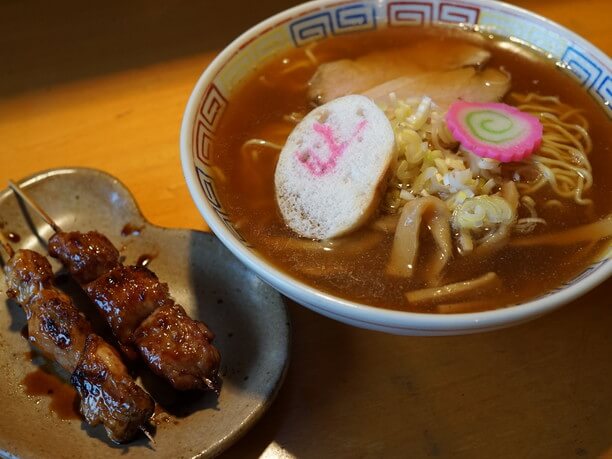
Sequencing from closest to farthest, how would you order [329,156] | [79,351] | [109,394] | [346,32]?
1. [109,394]
2. [79,351]
3. [329,156]
4. [346,32]

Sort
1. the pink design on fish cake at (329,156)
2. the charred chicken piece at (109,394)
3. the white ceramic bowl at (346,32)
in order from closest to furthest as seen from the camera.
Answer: the white ceramic bowl at (346,32), the charred chicken piece at (109,394), the pink design on fish cake at (329,156)

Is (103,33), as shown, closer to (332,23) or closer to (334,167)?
(332,23)

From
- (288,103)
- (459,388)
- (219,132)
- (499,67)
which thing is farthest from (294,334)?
(499,67)

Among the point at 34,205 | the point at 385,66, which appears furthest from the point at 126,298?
the point at 385,66

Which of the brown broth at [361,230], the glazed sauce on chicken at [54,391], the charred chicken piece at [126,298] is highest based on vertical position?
the brown broth at [361,230]

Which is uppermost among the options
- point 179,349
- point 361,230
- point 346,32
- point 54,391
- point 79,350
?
point 346,32

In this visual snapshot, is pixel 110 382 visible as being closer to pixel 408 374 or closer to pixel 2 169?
pixel 408 374

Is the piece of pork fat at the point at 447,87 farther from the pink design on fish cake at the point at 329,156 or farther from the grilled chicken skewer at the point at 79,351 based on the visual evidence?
the grilled chicken skewer at the point at 79,351

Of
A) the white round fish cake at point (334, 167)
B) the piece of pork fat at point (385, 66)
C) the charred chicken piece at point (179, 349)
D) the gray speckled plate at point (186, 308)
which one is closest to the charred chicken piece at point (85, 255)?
the gray speckled plate at point (186, 308)
